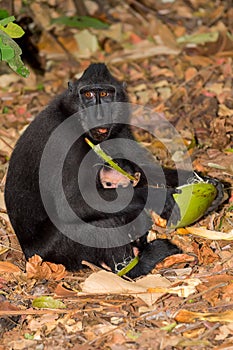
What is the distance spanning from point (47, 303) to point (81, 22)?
580cm

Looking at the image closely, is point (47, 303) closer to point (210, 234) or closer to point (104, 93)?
point (210, 234)

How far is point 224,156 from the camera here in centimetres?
725

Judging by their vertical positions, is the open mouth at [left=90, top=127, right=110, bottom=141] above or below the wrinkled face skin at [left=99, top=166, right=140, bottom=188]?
above

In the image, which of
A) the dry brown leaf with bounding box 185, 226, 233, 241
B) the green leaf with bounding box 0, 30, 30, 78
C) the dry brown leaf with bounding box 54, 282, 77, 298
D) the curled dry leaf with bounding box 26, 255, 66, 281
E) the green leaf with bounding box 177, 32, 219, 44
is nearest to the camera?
the green leaf with bounding box 0, 30, 30, 78

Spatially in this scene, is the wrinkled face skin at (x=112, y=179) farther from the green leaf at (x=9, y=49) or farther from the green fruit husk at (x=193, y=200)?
the green leaf at (x=9, y=49)

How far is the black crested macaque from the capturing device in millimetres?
6078

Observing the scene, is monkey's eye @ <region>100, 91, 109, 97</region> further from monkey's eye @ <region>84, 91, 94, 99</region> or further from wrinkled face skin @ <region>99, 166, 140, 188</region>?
wrinkled face skin @ <region>99, 166, 140, 188</region>

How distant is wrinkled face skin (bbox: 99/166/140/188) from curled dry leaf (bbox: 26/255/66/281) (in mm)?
864

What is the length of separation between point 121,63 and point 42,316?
17.8 ft

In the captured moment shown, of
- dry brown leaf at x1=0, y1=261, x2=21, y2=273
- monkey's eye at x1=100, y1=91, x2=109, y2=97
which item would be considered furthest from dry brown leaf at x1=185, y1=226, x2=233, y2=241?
dry brown leaf at x1=0, y1=261, x2=21, y2=273

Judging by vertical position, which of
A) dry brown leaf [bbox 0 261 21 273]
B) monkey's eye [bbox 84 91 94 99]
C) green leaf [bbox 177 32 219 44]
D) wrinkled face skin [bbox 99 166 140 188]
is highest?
monkey's eye [bbox 84 91 94 99]

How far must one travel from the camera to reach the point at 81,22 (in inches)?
404

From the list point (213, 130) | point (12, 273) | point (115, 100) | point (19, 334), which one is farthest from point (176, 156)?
point (19, 334)

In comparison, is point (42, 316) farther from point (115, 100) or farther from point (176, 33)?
point (176, 33)
